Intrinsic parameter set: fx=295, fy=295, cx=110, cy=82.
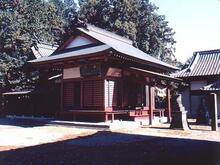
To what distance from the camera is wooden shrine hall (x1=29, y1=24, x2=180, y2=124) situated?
1799 cm

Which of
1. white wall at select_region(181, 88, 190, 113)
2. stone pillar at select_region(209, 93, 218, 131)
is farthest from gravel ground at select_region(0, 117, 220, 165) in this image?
white wall at select_region(181, 88, 190, 113)

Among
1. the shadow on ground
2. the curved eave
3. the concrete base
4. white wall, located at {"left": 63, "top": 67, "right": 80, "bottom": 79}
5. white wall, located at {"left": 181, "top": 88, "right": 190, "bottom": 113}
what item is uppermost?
the curved eave

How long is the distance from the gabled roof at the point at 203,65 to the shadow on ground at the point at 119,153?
15186mm

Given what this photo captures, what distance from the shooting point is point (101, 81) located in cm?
1845

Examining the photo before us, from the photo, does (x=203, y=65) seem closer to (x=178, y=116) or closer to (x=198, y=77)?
(x=198, y=77)

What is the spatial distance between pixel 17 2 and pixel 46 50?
21.2 feet

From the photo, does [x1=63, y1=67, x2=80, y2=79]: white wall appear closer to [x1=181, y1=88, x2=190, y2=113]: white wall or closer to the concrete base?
the concrete base

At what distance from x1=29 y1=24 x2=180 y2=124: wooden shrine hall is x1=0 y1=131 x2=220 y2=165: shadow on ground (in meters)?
6.71

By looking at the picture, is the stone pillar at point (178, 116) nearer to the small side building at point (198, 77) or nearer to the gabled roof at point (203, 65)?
the small side building at point (198, 77)

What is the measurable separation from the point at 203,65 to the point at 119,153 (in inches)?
783

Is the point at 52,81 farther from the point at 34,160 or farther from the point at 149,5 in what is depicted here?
the point at 149,5

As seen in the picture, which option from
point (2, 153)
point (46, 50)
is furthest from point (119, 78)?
point (46, 50)

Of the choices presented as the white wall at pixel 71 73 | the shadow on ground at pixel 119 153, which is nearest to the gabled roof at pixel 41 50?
the white wall at pixel 71 73

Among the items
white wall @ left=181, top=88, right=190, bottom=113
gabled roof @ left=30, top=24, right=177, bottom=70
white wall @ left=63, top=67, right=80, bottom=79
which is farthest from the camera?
white wall @ left=181, top=88, right=190, bottom=113
